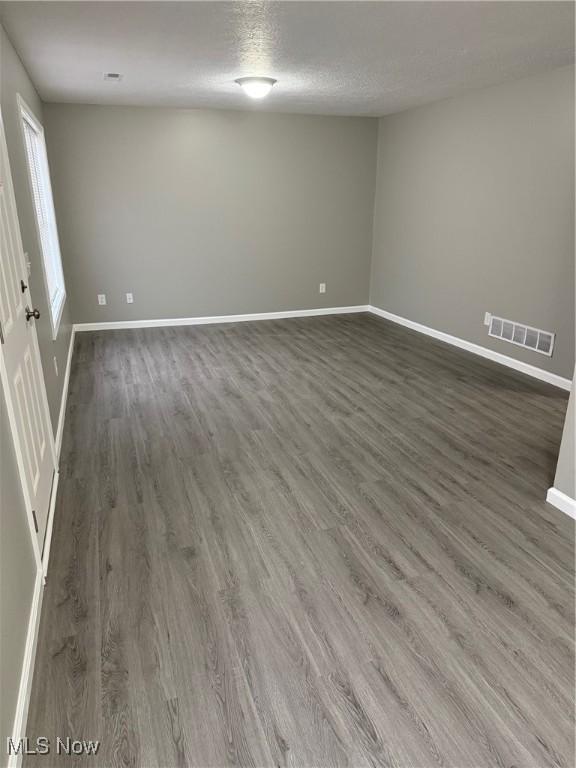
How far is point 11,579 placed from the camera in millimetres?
1621

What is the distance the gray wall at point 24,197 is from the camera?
2.77 m

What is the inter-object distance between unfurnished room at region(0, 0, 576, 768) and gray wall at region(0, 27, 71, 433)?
0.04 metres

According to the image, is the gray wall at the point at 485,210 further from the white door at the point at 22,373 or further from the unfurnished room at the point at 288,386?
the white door at the point at 22,373

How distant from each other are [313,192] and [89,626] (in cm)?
571

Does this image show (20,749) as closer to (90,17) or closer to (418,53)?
(90,17)

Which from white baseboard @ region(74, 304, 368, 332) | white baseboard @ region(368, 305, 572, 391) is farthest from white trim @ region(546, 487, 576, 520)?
white baseboard @ region(74, 304, 368, 332)

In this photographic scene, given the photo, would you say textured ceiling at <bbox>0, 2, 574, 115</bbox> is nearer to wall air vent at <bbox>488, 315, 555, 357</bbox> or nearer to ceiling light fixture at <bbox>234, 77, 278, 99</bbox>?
ceiling light fixture at <bbox>234, 77, 278, 99</bbox>

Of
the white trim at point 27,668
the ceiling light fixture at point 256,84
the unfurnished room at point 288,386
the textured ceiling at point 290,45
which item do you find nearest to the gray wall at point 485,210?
the unfurnished room at point 288,386

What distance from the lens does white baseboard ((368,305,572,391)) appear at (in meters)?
4.46

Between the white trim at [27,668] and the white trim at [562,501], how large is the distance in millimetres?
2513

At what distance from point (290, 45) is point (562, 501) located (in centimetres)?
306

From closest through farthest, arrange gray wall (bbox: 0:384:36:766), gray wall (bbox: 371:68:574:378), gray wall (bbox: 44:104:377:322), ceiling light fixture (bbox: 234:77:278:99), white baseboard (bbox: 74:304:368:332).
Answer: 1. gray wall (bbox: 0:384:36:766)
2. ceiling light fixture (bbox: 234:77:278:99)
3. gray wall (bbox: 371:68:574:378)
4. gray wall (bbox: 44:104:377:322)
5. white baseboard (bbox: 74:304:368:332)

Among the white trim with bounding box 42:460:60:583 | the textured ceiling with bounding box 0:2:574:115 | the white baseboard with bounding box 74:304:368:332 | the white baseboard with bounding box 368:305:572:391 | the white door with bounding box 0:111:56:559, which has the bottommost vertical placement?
the white trim with bounding box 42:460:60:583

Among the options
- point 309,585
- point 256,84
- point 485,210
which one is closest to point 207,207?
point 256,84
